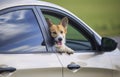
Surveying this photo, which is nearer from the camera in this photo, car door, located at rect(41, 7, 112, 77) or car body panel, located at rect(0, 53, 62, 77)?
car body panel, located at rect(0, 53, 62, 77)

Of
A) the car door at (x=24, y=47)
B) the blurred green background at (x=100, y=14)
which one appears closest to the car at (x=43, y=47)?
the car door at (x=24, y=47)

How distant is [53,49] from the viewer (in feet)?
15.6

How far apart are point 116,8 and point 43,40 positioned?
1168 centimetres

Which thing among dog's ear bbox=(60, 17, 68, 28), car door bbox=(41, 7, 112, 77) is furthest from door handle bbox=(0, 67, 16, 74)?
dog's ear bbox=(60, 17, 68, 28)

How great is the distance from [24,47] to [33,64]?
0.22 meters

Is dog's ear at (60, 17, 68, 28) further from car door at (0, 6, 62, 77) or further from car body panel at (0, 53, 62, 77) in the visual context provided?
car body panel at (0, 53, 62, 77)

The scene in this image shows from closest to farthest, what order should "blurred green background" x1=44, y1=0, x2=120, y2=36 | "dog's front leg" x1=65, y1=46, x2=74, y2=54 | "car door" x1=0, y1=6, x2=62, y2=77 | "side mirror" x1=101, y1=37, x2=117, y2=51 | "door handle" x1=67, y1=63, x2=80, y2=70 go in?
"car door" x1=0, y1=6, x2=62, y2=77 → "door handle" x1=67, y1=63, x2=80, y2=70 → "dog's front leg" x1=65, y1=46, x2=74, y2=54 → "side mirror" x1=101, y1=37, x2=117, y2=51 → "blurred green background" x1=44, y1=0, x2=120, y2=36

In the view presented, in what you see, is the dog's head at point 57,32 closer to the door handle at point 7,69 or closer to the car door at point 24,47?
the car door at point 24,47

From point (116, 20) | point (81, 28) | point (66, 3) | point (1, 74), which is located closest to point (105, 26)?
point (116, 20)

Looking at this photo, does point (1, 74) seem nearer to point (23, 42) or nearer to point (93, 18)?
point (23, 42)

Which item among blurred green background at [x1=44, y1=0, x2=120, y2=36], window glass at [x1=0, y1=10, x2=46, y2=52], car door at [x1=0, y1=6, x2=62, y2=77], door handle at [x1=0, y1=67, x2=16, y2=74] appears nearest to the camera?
door handle at [x1=0, y1=67, x2=16, y2=74]

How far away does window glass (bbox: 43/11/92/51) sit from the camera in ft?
16.7

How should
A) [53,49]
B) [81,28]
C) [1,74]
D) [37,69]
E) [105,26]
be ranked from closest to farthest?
[1,74]
[37,69]
[53,49]
[81,28]
[105,26]

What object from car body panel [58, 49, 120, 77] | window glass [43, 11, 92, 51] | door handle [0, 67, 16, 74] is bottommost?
car body panel [58, 49, 120, 77]
